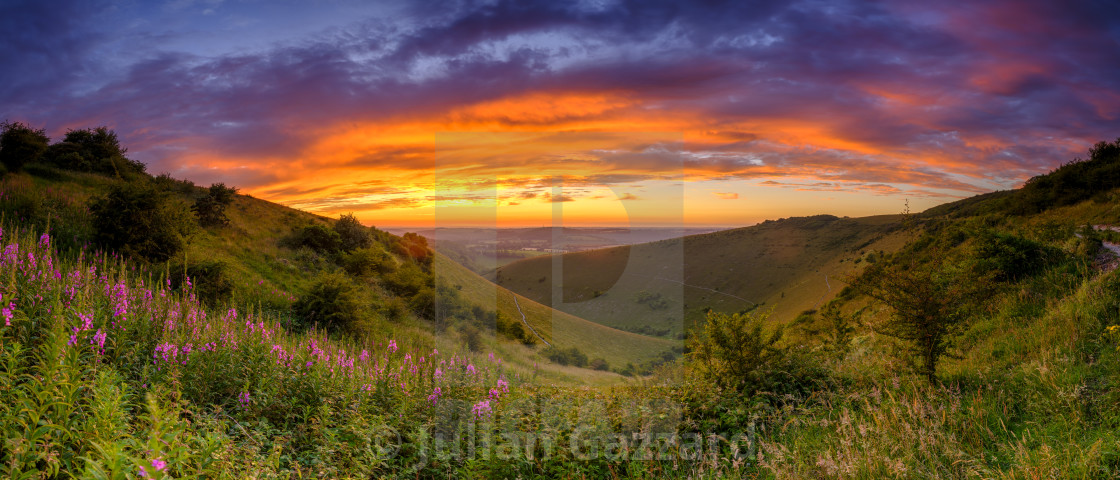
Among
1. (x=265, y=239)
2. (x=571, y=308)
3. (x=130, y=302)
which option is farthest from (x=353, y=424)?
(x=571, y=308)

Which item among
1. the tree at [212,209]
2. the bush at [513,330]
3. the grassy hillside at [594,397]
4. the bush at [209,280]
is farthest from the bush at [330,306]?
the tree at [212,209]

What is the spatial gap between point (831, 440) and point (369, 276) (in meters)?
18.4

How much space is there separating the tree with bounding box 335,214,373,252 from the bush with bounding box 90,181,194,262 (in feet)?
34.5

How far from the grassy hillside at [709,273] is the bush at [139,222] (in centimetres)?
2392

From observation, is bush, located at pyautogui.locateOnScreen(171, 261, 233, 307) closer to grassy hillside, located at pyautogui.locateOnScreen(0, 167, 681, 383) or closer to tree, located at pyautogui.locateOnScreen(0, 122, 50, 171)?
grassy hillside, located at pyautogui.locateOnScreen(0, 167, 681, 383)

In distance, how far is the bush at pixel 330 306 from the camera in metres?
12.6

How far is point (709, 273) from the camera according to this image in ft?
245

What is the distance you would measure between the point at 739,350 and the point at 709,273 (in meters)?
70.4

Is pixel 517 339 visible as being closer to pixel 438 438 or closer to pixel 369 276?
pixel 369 276

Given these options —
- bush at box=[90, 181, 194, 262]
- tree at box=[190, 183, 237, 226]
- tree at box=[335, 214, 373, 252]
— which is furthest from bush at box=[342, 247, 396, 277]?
bush at box=[90, 181, 194, 262]

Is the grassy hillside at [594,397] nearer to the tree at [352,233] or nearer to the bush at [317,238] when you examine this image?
the bush at [317,238]

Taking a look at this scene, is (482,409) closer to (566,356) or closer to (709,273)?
(566,356)

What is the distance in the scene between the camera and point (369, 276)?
19781 mm

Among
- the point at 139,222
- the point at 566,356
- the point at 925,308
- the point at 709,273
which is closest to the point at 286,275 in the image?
the point at 139,222
